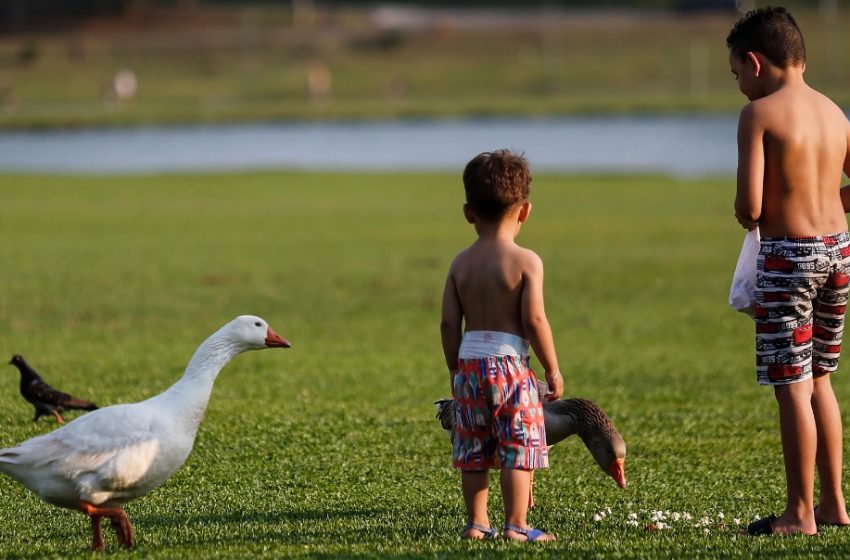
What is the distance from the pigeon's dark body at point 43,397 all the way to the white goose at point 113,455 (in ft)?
9.04

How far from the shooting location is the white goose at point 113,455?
16.4 feet

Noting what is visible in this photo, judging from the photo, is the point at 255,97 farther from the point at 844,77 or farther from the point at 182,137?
the point at 844,77

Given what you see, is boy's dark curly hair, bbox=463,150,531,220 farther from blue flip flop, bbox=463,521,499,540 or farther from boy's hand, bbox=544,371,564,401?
blue flip flop, bbox=463,521,499,540

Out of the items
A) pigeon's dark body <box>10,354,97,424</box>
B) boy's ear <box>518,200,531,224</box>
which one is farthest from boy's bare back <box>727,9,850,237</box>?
pigeon's dark body <box>10,354,97,424</box>

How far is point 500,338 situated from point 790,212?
1214mm

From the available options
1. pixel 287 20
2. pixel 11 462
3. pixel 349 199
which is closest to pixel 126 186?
pixel 349 199

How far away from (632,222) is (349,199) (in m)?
6.93

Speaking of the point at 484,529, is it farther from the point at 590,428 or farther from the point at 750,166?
the point at 750,166

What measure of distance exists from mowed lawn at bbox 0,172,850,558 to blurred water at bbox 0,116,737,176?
1323 cm

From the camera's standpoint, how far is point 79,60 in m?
76.4

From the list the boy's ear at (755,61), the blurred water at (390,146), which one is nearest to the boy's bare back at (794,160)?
the boy's ear at (755,61)

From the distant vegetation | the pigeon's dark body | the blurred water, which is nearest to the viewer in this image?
the pigeon's dark body

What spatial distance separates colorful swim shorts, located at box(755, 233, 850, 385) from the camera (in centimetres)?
520

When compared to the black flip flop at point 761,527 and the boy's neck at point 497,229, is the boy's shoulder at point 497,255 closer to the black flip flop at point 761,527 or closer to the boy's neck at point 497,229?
the boy's neck at point 497,229
